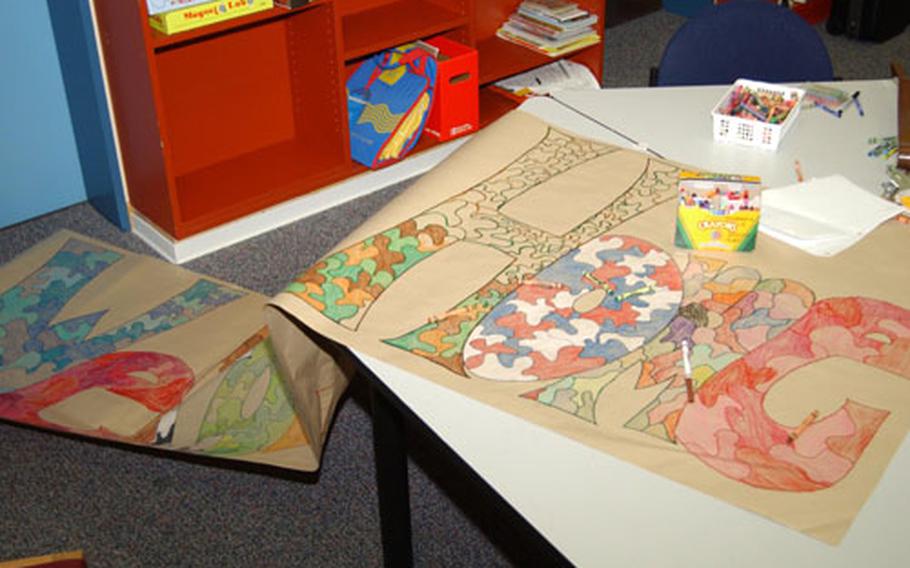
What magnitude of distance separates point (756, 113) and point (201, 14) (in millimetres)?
1409

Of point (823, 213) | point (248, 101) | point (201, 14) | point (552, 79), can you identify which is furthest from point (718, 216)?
point (552, 79)

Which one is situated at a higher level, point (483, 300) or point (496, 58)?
point (483, 300)

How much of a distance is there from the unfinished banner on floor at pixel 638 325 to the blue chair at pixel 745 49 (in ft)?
2.05

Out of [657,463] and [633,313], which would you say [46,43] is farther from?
[657,463]

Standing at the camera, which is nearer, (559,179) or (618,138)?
(559,179)

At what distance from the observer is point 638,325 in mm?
1653

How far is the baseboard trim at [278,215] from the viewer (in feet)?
10.2

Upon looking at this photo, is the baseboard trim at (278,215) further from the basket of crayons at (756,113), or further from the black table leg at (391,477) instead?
the black table leg at (391,477)

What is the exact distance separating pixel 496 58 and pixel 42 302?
1630mm

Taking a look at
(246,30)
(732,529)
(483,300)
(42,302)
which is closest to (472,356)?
(483,300)

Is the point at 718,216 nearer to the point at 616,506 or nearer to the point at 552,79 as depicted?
the point at 616,506

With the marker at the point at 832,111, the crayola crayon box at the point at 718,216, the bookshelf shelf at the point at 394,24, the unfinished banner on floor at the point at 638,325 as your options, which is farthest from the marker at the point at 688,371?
the bookshelf shelf at the point at 394,24

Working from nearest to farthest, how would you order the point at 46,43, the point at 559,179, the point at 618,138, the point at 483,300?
the point at 483,300 < the point at 559,179 < the point at 618,138 < the point at 46,43

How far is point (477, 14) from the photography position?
3732 mm
